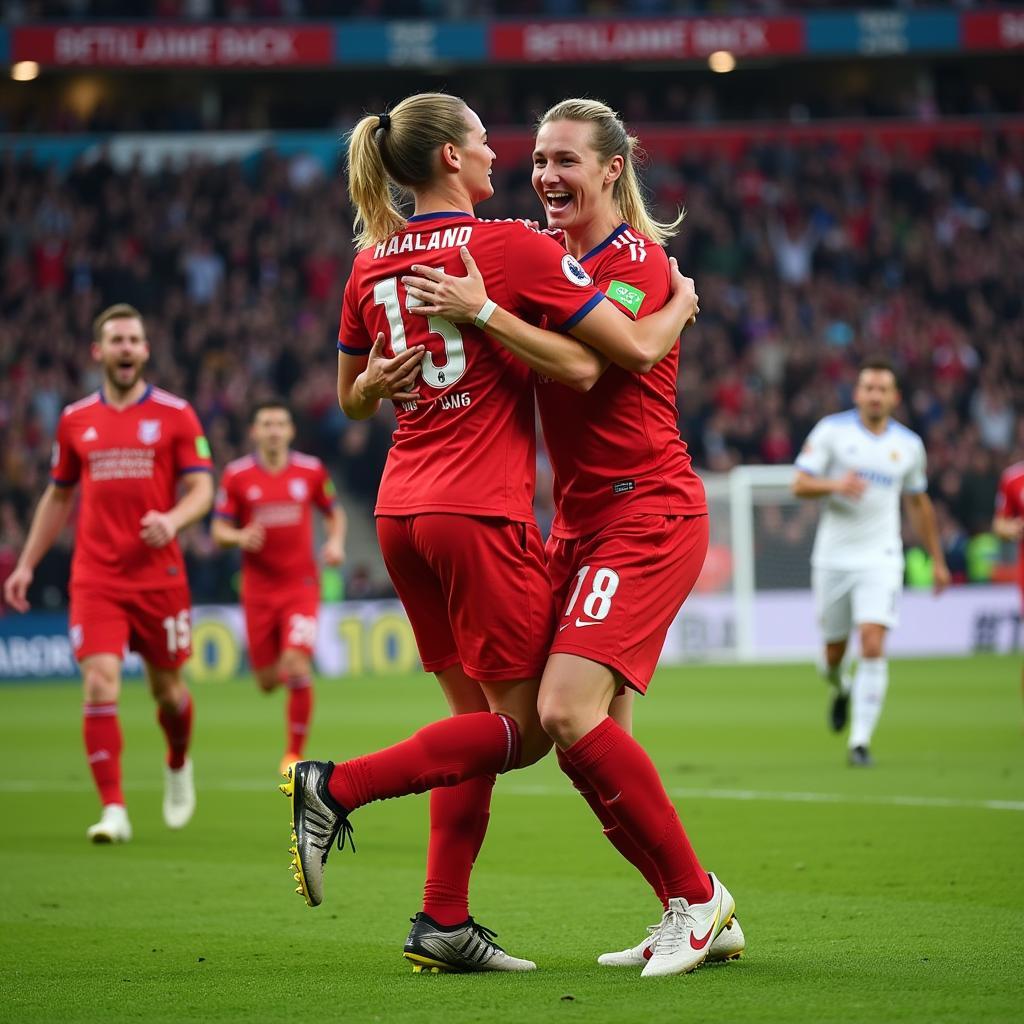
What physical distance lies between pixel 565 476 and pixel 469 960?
1.48 m

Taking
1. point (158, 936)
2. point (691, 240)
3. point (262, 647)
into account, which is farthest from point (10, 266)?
point (158, 936)

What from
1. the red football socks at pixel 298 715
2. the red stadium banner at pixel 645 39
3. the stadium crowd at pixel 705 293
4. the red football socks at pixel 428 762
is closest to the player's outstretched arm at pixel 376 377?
the red football socks at pixel 428 762

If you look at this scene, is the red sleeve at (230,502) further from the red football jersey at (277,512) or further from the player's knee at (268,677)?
the player's knee at (268,677)

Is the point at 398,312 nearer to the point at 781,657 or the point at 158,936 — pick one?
the point at 158,936

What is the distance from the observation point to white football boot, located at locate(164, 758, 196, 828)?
371 inches

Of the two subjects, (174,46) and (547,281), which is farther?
(174,46)

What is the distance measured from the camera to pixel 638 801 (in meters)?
4.95

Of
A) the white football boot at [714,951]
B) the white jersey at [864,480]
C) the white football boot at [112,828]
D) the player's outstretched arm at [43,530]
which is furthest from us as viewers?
the white jersey at [864,480]

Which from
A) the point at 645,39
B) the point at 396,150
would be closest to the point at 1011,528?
the point at 396,150

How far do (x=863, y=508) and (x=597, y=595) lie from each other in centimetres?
757

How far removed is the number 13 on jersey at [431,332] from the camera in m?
4.99

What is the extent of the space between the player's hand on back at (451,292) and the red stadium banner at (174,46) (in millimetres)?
29830

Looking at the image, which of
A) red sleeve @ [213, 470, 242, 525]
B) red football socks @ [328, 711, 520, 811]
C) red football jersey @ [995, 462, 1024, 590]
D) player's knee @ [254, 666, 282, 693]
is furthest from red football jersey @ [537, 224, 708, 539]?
red football jersey @ [995, 462, 1024, 590]

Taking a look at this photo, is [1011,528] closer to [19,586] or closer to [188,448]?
[188,448]
